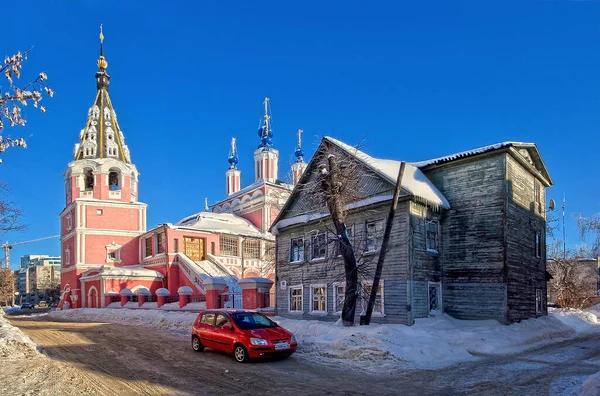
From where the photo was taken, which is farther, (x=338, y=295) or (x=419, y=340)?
(x=338, y=295)

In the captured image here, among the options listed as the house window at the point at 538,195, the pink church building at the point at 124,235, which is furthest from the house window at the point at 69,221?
the house window at the point at 538,195

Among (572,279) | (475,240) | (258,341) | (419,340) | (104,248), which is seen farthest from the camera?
(104,248)

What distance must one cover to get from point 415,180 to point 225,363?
1169cm

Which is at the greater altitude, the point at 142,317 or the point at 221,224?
the point at 221,224

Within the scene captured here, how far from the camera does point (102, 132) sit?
151 feet

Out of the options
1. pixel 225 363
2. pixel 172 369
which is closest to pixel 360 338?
pixel 225 363

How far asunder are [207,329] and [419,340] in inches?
251

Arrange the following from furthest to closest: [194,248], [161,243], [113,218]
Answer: [113,218]
[194,248]
[161,243]

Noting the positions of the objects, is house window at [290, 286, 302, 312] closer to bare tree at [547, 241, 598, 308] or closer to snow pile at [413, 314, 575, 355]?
snow pile at [413, 314, 575, 355]

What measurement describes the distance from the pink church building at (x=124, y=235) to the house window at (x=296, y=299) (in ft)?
41.1

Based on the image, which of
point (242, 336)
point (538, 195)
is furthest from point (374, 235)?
point (538, 195)

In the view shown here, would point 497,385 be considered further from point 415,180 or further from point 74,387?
point 415,180

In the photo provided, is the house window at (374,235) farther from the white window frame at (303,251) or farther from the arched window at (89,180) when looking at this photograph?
the arched window at (89,180)

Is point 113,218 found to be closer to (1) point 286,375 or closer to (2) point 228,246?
(2) point 228,246
